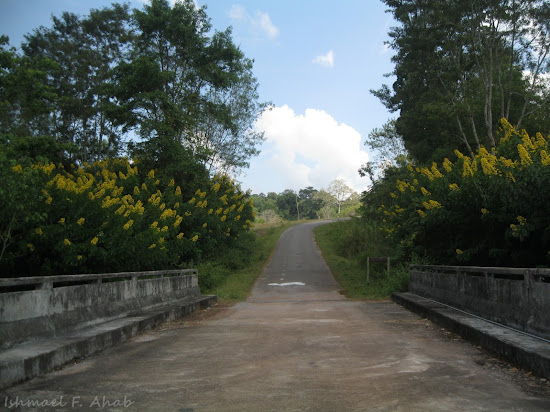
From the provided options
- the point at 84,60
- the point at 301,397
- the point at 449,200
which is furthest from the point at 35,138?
the point at 301,397

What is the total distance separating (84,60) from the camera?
32.3 meters

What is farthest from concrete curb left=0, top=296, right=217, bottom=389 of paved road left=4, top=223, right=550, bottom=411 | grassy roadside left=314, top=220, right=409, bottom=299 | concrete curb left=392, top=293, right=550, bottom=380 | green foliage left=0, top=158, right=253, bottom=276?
grassy roadside left=314, top=220, right=409, bottom=299

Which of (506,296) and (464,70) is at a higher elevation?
(464,70)

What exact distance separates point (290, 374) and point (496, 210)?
7.62 meters

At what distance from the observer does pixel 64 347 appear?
637 centimetres

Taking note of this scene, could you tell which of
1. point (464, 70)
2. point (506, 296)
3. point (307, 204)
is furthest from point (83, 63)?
point (307, 204)

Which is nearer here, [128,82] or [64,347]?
[64,347]

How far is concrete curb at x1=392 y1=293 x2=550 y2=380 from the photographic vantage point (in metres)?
5.62

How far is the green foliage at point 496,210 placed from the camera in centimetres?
987

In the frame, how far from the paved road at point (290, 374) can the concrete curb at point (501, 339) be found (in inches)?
10.6

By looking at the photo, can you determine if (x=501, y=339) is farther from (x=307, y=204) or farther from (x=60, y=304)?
(x=307, y=204)

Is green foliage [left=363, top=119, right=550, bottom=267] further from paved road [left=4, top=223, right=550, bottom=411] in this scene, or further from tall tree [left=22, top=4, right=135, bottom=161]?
tall tree [left=22, top=4, right=135, bottom=161]

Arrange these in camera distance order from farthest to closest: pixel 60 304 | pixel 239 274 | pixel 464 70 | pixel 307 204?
pixel 307 204, pixel 239 274, pixel 464 70, pixel 60 304

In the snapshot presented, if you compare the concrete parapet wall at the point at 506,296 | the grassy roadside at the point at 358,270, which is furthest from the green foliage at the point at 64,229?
the grassy roadside at the point at 358,270
